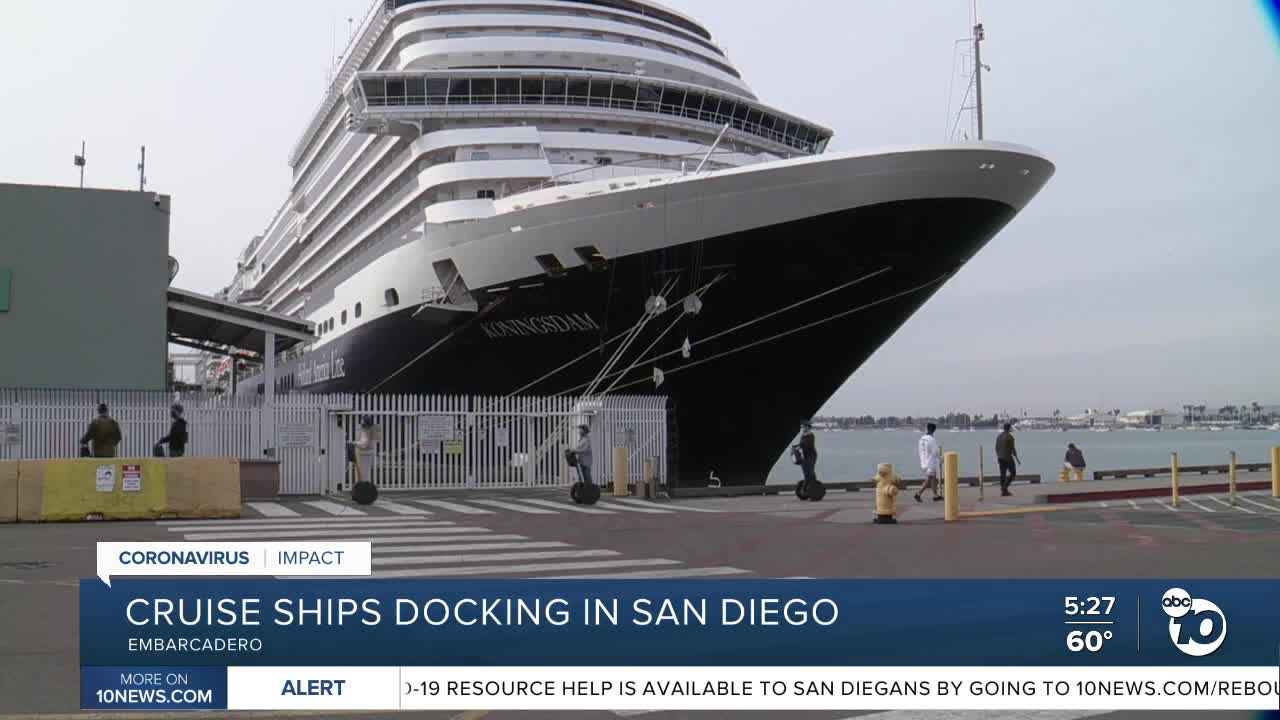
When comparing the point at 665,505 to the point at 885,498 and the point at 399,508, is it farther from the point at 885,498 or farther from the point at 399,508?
the point at 885,498

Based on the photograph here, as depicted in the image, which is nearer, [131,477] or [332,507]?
[131,477]

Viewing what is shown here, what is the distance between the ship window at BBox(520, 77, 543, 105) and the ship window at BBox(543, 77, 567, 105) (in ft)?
0.50

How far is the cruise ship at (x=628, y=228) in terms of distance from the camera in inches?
859

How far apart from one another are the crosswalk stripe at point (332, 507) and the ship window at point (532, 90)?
12987 mm

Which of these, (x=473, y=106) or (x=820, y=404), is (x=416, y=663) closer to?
(x=820, y=404)

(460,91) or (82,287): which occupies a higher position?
(460,91)

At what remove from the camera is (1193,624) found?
5387 millimetres

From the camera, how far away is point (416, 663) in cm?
538

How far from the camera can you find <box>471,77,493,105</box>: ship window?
2838 cm

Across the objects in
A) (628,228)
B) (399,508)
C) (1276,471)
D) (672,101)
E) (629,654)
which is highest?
(672,101)

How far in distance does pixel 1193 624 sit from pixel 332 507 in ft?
47.7

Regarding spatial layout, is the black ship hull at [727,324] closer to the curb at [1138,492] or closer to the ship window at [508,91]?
the curb at [1138,492]

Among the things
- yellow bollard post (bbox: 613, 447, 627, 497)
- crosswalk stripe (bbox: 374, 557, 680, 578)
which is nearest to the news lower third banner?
crosswalk stripe (bbox: 374, 557, 680, 578)

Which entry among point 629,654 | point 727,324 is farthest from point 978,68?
point 629,654
